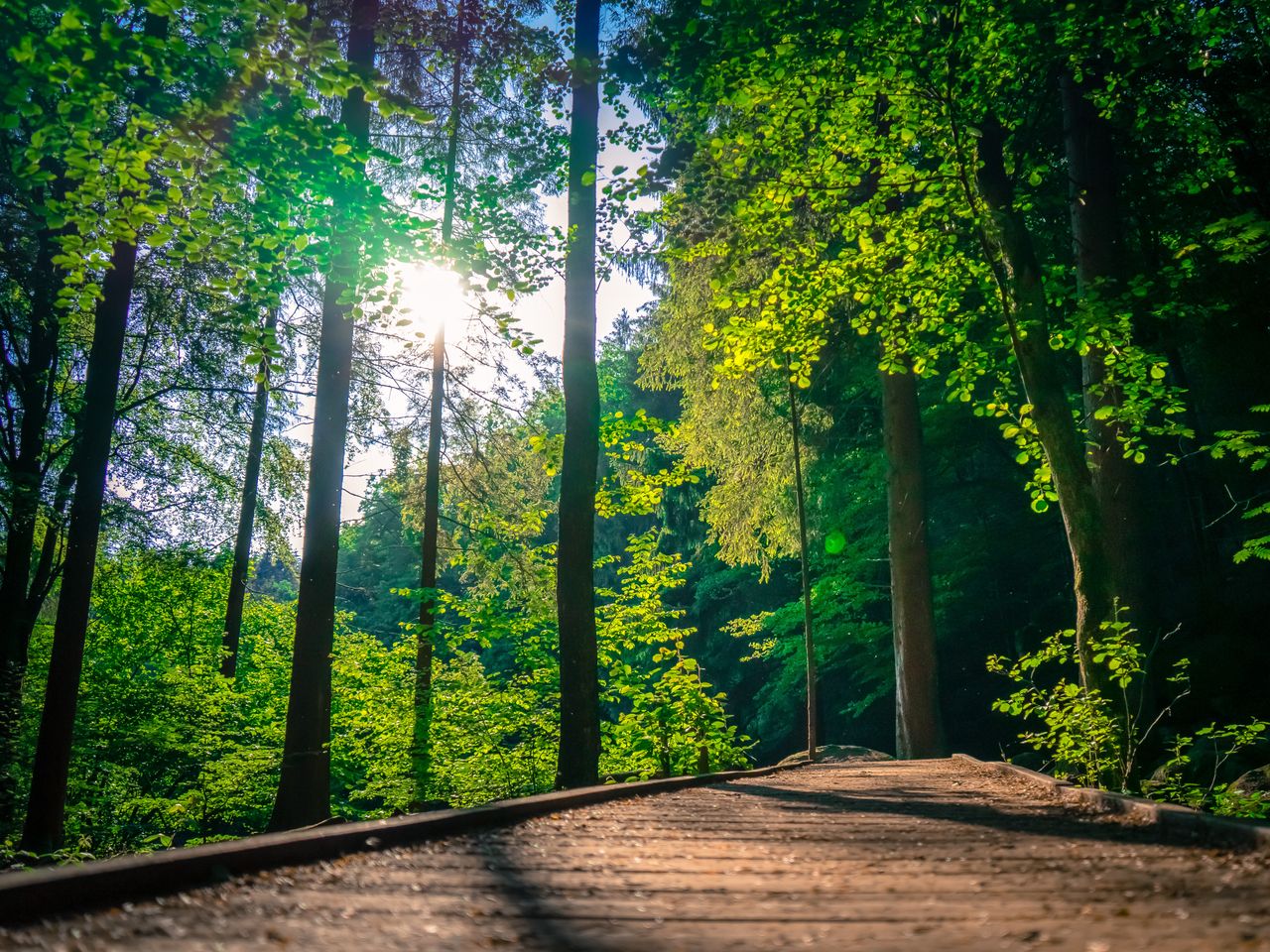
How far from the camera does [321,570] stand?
8773mm

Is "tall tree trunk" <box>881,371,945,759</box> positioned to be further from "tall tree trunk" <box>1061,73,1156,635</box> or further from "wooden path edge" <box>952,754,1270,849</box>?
"wooden path edge" <box>952,754,1270,849</box>

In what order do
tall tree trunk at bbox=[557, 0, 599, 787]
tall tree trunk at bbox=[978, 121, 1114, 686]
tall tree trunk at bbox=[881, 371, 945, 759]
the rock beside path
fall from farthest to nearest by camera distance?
tall tree trunk at bbox=[881, 371, 945, 759], the rock beside path, tall tree trunk at bbox=[557, 0, 599, 787], tall tree trunk at bbox=[978, 121, 1114, 686]

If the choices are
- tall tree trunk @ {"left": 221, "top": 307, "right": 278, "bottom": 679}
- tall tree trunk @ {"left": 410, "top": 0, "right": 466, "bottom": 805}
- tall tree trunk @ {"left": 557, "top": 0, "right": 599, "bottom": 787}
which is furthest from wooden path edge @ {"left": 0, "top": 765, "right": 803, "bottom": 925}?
tall tree trunk @ {"left": 221, "top": 307, "right": 278, "bottom": 679}

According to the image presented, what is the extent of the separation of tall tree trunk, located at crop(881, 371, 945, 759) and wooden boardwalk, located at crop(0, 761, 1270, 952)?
1193cm

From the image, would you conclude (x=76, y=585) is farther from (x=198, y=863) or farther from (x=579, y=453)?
(x=198, y=863)

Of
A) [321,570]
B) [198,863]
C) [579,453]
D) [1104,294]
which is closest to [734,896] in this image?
[198,863]

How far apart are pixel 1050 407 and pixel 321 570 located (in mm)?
7566

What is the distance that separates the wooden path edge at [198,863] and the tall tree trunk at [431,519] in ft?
22.7

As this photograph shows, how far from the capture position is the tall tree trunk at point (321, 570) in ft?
27.5

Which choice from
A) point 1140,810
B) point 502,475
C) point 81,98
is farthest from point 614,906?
point 502,475

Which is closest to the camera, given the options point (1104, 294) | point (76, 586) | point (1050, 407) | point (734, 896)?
point (734, 896)

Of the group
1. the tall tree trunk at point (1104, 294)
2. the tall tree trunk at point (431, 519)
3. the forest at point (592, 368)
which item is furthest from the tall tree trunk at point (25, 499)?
the tall tree trunk at point (1104, 294)

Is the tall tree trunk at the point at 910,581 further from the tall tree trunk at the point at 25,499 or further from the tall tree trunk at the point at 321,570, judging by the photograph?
the tall tree trunk at the point at 25,499

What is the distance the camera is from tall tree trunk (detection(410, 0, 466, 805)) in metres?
11.4
